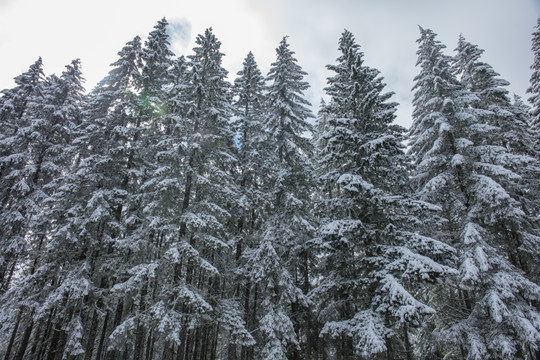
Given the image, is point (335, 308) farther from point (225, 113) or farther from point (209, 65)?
point (209, 65)

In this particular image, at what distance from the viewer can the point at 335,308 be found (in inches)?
487

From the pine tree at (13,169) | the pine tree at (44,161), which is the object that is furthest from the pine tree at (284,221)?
the pine tree at (13,169)

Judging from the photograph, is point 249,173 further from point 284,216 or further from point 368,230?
point 368,230

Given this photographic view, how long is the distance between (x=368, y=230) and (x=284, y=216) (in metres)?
4.87

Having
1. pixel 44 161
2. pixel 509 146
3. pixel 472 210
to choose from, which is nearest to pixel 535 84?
pixel 509 146

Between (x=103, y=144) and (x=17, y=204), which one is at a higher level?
(x=103, y=144)

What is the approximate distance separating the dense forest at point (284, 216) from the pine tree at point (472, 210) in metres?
0.08

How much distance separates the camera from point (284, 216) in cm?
1523

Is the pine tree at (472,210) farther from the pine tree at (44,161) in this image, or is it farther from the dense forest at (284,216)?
the pine tree at (44,161)

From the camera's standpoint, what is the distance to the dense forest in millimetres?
11516

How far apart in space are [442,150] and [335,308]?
423 inches

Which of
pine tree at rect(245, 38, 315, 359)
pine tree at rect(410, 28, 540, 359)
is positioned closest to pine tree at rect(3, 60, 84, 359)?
pine tree at rect(245, 38, 315, 359)

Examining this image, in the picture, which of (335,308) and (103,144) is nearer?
(335,308)

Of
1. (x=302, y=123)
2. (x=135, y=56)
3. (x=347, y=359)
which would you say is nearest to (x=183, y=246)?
(x=302, y=123)
